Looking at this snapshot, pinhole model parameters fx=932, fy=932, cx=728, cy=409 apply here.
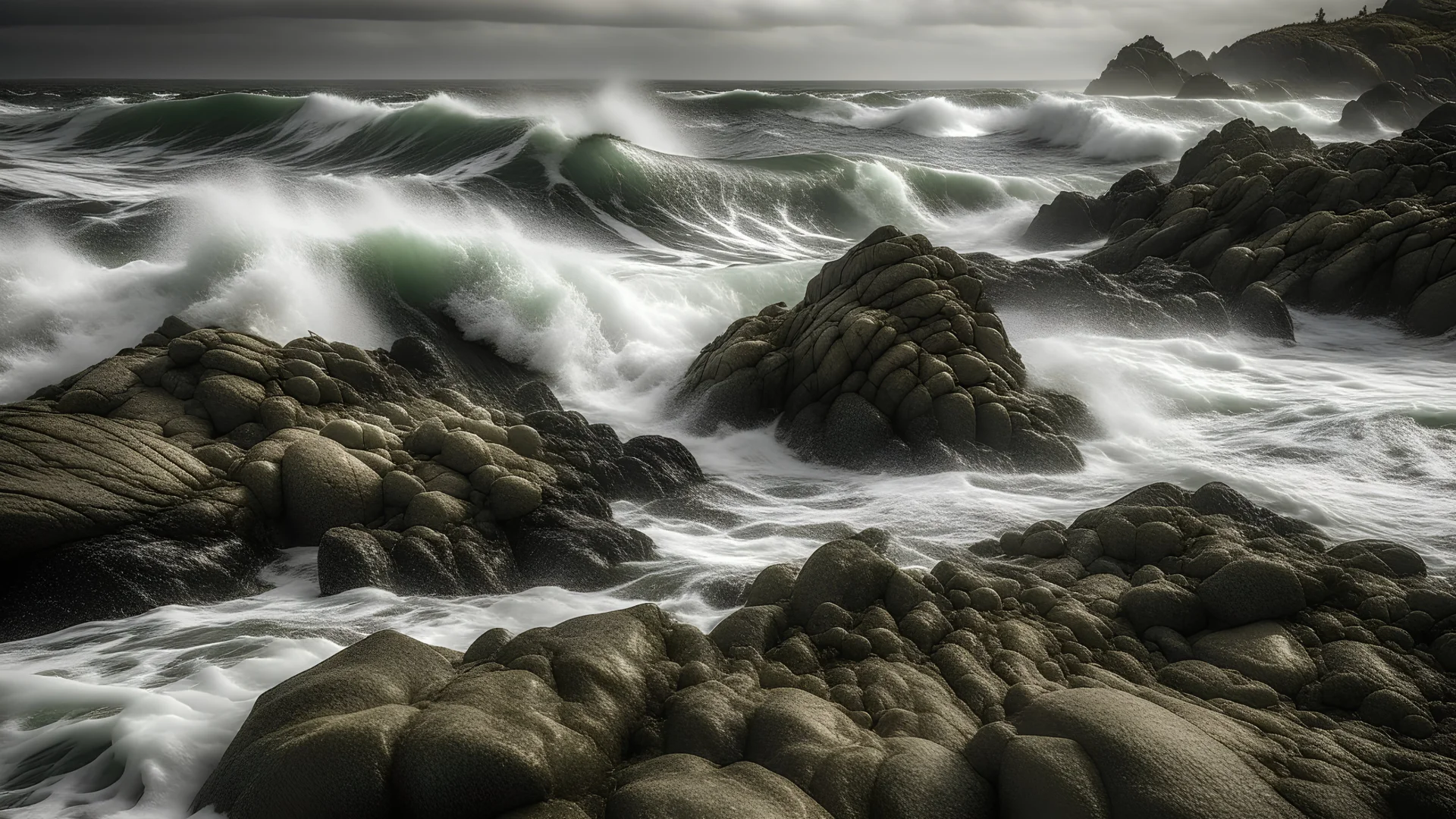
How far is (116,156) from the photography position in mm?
25016

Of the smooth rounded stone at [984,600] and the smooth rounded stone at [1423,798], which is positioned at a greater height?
the smooth rounded stone at [984,600]

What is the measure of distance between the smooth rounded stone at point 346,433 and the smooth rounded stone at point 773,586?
3.23m

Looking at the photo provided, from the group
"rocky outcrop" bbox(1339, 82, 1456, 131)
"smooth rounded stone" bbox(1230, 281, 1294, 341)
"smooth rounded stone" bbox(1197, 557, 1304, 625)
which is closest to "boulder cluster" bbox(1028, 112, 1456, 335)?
"smooth rounded stone" bbox(1230, 281, 1294, 341)

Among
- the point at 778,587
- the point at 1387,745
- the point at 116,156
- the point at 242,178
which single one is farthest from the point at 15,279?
the point at 116,156

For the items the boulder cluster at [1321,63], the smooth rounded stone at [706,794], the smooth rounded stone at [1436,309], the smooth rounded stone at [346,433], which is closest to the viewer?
the smooth rounded stone at [706,794]

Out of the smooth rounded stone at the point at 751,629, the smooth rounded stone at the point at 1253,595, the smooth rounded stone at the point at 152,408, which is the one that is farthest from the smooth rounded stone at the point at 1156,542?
the smooth rounded stone at the point at 152,408

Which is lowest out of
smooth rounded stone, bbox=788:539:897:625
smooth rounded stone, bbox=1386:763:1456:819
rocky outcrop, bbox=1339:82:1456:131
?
smooth rounded stone, bbox=1386:763:1456:819

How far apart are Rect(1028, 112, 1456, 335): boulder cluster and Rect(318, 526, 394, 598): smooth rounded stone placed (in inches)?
479

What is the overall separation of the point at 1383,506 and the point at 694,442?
→ 5.54 meters

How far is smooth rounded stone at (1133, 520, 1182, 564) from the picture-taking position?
17.7 ft

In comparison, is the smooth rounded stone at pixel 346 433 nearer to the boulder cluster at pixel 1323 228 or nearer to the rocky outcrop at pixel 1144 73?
the boulder cluster at pixel 1323 228

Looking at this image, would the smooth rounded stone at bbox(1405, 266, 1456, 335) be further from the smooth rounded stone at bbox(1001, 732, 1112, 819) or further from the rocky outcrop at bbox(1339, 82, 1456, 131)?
the rocky outcrop at bbox(1339, 82, 1456, 131)

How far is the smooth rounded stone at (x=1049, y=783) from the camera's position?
9.80 feet

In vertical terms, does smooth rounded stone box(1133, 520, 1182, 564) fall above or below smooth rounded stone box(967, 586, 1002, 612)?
above
